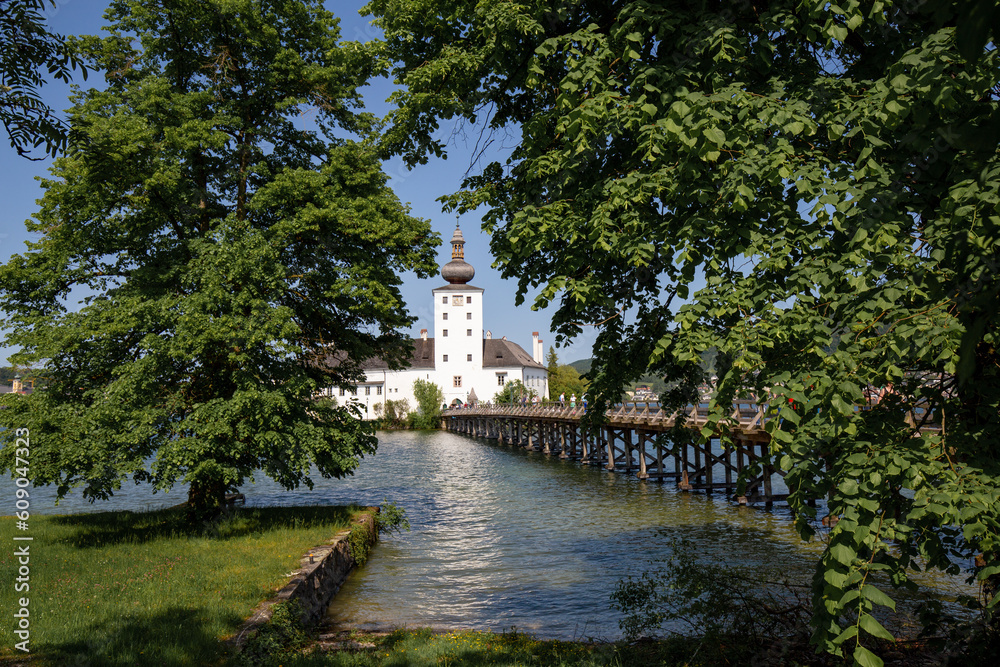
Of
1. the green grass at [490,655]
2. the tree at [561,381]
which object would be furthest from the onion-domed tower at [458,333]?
the green grass at [490,655]

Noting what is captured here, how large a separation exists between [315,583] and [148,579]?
87.8 inches

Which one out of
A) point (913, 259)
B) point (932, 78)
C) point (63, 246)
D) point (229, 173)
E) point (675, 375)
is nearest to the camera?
point (932, 78)

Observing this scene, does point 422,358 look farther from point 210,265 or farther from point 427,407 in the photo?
point 210,265

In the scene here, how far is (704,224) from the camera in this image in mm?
5152

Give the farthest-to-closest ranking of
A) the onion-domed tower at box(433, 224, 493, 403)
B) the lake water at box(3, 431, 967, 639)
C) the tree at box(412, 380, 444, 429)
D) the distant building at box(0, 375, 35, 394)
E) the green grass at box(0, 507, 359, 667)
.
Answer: the onion-domed tower at box(433, 224, 493, 403) → the tree at box(412, 380, 444, 429) → the distant building at box(0, 375, 35, 394) → the lake water at box(3, 431, 967, 639) → the green grass at box(0, 507, 359, 667)

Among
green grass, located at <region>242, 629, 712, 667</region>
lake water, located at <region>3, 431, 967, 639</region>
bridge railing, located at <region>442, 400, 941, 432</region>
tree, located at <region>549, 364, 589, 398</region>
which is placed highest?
tree, located at <region>549, 364, 589, 398</region>

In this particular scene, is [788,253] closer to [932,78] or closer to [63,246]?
[932,78]

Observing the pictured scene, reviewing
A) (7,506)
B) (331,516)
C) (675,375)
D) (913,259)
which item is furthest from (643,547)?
(7,506)

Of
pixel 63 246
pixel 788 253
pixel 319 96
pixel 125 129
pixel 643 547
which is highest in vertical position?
pixel 319 96

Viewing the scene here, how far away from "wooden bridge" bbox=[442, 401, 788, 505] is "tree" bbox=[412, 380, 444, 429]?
557cm

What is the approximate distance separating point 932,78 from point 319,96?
43.1 feet

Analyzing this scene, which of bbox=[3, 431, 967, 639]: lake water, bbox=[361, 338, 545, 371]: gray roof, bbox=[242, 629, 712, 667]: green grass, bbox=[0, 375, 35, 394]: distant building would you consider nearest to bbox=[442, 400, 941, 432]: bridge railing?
bbox=[242, 629, 712, 667]: green grass

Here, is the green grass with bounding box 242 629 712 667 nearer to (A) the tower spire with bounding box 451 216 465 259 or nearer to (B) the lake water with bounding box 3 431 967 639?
(B) the lake water with bounding box 3 431 967 639

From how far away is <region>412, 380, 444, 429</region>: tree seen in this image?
250 feet
